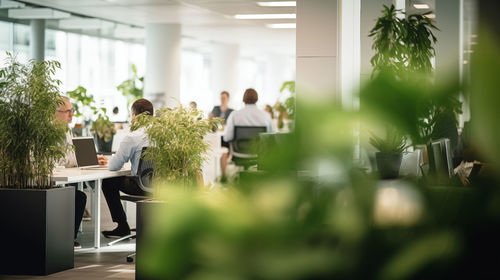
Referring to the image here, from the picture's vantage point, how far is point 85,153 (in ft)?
20.9

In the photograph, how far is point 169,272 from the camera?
16.6 inches

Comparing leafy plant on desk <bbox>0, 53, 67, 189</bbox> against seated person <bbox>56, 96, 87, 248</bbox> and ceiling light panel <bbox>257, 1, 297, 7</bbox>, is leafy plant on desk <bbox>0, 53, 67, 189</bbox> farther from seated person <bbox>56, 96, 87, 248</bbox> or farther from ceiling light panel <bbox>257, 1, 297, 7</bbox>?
ceiling light panel <bbox>257, 1, 297, 7</bbox>

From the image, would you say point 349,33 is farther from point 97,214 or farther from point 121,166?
point 97,214

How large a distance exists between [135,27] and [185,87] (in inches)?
254

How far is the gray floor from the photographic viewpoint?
16.3 feet

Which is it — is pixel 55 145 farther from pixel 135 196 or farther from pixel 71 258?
pixel 135 196

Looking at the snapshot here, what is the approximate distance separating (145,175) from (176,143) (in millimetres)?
1129

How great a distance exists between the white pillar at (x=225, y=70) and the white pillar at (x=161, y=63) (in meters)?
6.51

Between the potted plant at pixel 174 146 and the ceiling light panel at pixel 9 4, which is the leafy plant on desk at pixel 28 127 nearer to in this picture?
the potted plant at pixel 174 146

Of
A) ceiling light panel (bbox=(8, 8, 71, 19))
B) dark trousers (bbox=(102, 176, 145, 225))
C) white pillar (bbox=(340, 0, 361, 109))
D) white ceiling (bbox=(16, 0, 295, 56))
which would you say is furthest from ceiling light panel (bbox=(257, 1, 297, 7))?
dark trousers (bbox=(102, 176, 145, 225))

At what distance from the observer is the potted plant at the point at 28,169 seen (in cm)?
484

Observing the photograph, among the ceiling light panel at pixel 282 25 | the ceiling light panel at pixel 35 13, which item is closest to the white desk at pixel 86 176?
the ceiling light panel at pixel 35 13

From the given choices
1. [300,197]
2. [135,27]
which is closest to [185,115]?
[300,197]

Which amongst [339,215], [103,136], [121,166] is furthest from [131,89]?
[339,215]
